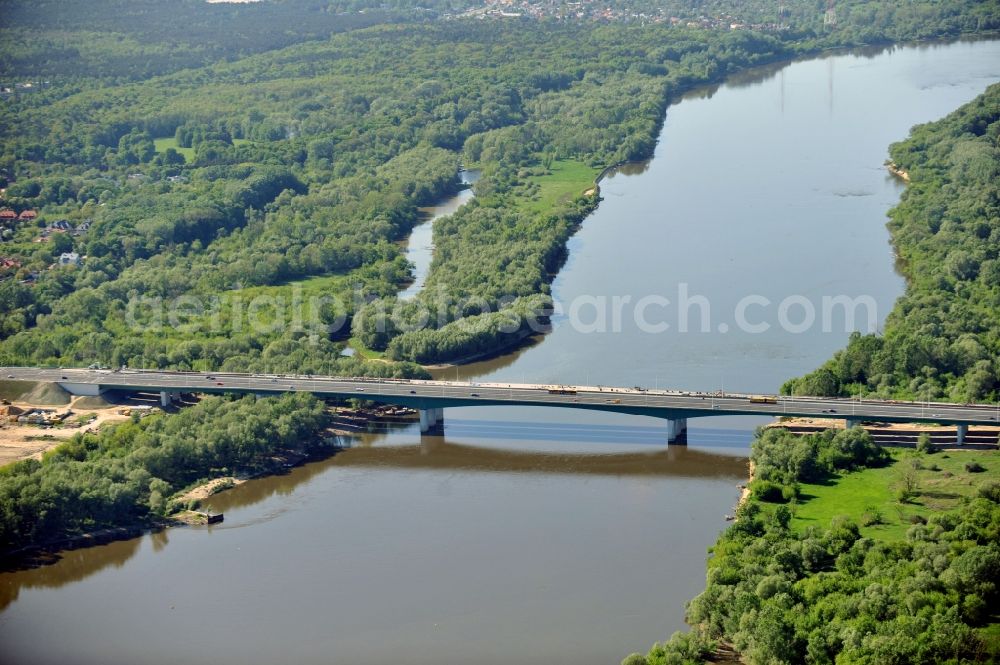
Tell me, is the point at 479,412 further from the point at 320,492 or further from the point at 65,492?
the point at 65,492

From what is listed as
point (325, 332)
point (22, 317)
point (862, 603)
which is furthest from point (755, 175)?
point (862, 603)

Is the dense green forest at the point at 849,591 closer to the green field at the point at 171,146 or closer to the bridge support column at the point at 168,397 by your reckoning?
the bridge support column at the point at 168,397

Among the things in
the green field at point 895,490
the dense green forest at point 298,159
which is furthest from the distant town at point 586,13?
the green field at point 895,490

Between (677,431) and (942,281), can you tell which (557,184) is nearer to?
(942,281)

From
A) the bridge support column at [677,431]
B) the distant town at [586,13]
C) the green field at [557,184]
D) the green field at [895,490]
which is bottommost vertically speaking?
the green field at [895,490]

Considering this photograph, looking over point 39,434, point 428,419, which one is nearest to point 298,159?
point 39,434

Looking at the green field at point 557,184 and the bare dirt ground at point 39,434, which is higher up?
the green field at point 557,184

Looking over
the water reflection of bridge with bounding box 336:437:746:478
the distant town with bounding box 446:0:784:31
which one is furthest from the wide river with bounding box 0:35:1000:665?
the distant town with bounding box 446:0:784:31
